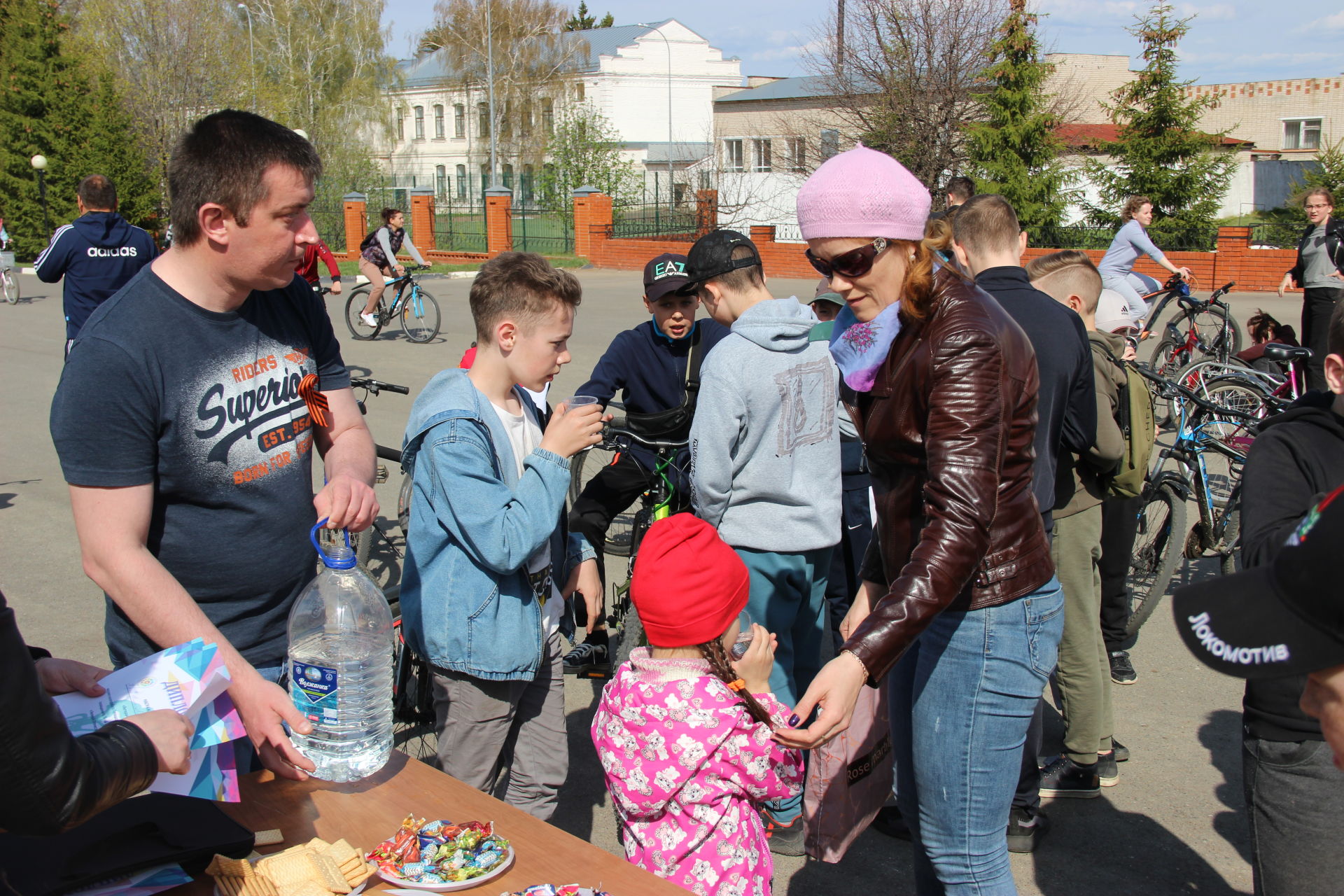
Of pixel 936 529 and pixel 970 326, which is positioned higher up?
pixel 970 326

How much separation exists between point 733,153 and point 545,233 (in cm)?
1702

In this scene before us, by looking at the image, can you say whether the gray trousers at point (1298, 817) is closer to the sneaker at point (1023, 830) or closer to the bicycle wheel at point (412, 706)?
the sneaker at point (1023, 830)

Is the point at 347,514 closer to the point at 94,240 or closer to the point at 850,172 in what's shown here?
the point at 850,172

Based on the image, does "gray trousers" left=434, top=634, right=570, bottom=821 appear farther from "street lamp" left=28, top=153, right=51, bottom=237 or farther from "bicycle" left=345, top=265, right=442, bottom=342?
"street lamp" left=28, top=153, right=51, bottom=237

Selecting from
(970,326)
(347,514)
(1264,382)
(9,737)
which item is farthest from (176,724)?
(1264,382)

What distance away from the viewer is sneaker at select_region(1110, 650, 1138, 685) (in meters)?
4.86

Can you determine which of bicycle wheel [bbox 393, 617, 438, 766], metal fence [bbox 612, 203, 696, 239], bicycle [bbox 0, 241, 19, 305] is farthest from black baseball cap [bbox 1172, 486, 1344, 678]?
metal fence [bbox 612, 203, 696, 239]

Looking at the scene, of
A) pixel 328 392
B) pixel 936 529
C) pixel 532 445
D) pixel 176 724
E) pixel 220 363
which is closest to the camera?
pixel 176 724

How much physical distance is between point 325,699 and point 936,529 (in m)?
1.33

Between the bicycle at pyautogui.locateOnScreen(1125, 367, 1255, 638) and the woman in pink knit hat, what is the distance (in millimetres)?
3215

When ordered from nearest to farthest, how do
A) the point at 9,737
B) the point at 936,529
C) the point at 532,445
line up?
the point at 9,737
the point at 936,529
the point at 532,445

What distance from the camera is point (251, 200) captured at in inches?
84.5

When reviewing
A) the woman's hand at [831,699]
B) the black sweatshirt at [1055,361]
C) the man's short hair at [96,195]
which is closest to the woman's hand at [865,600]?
the woman's hand at [831,699]

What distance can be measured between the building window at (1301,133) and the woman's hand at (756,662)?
182ft
